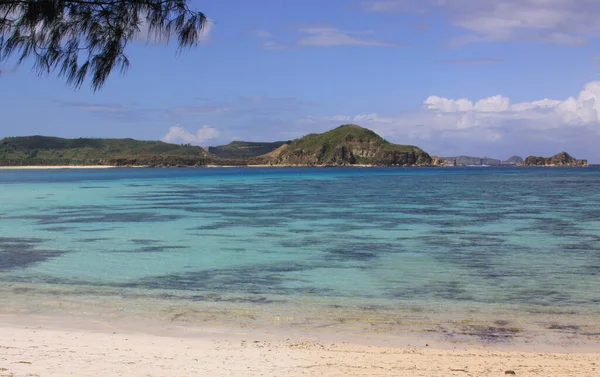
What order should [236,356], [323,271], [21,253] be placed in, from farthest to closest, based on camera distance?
[21,253] < [323,271] < [236,356]

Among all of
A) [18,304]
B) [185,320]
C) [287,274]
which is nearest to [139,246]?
[287,274]

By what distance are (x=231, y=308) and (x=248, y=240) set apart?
12.7m

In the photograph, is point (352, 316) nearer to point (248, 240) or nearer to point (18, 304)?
point (18, 304)

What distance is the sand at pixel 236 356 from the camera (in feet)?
27.7

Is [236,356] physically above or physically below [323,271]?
above

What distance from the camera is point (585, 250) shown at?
22469mm

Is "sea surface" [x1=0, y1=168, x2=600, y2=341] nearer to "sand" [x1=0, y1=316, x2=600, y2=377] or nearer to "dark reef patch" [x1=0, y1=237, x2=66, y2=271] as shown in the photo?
"dark reef patch" [x1=0, y1=237, x2=66, y2=271]

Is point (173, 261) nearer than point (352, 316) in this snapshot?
No

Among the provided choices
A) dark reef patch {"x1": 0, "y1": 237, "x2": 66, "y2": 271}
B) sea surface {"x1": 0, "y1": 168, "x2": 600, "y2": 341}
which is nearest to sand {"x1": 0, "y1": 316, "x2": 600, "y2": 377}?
sea surface {"x1": 0, "y1": 168, "x2": 600, "y2": 341}

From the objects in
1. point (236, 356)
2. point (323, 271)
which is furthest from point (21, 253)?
point (236, 356)

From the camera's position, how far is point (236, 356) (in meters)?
9.35

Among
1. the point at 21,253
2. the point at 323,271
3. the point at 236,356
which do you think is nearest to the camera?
the point at 236,356

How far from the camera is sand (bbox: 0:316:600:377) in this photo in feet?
→ 27.7

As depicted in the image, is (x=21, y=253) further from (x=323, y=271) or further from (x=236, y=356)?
(x=236, y=356)
